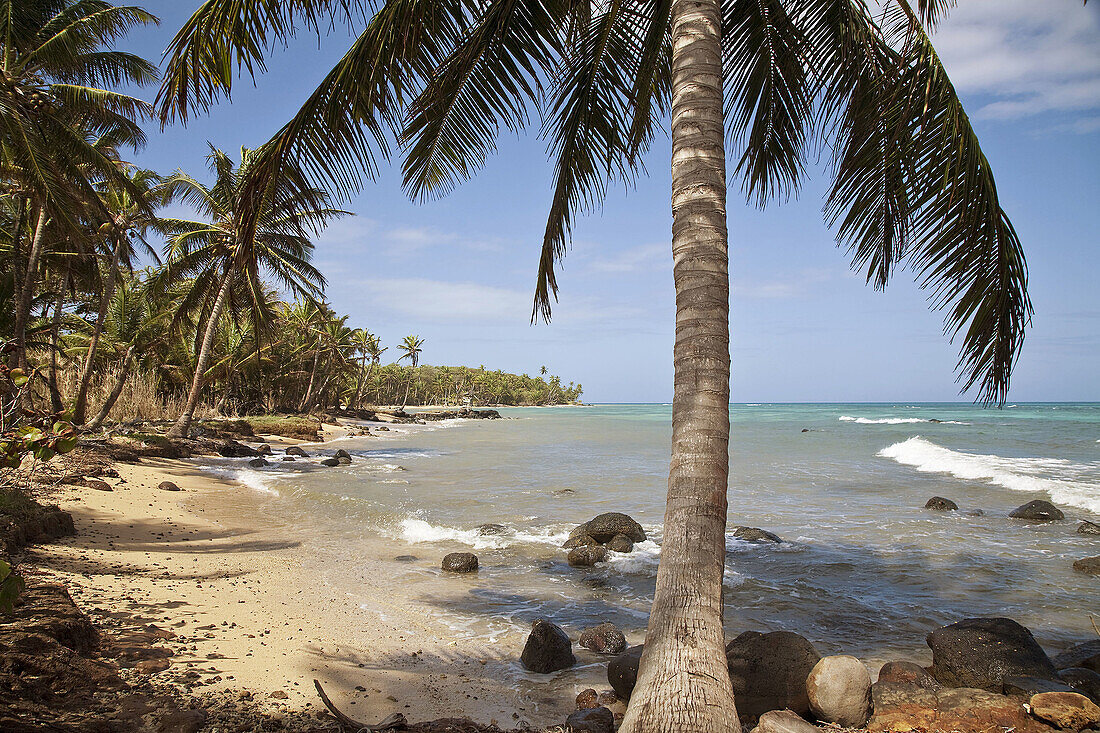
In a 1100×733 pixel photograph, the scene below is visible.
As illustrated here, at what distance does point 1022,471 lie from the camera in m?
18.9

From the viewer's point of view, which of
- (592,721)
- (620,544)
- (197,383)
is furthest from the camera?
(197,383)

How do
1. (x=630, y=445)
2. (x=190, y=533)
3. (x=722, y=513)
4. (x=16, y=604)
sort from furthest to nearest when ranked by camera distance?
(x=630, y=445), (x=190, y=533), (x=16, y=604), (x=722, y=513)

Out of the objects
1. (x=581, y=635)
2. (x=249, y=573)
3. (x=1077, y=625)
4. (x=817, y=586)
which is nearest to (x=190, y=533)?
(x=249, y=573)

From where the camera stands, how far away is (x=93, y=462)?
1175 centimetres

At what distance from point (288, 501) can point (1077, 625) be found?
1249 centimetres

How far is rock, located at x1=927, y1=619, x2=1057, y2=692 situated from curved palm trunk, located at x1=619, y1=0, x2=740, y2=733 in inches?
123

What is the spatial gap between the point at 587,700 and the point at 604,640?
1160 millimetres

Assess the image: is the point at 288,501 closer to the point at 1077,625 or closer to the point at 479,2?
the point at 479,2

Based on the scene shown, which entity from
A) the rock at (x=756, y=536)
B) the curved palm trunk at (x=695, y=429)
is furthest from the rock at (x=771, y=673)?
the rock at (x=756, y=536)

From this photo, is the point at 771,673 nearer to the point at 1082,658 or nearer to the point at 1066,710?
the point at 1066,710

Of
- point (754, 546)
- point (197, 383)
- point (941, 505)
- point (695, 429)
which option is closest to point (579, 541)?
point (754, 546)

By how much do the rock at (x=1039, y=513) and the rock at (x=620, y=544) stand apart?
8.33m

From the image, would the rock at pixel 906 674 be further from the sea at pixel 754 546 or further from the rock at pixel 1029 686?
the sea at pixel 754 546

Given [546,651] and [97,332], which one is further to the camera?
[97,332]
